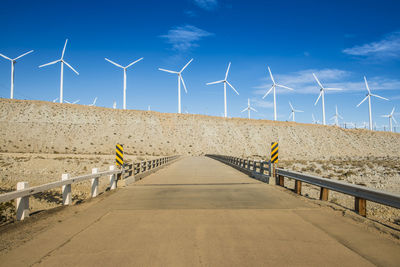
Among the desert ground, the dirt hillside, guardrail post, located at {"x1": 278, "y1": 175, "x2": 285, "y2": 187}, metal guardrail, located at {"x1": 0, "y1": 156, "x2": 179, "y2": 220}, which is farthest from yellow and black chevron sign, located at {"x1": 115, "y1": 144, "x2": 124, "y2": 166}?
the dirt hillside

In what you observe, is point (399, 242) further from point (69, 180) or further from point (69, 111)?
point (69, 111)

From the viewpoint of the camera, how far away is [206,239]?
542 cm

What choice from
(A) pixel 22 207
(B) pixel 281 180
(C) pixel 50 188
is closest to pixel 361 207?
(B) pixel 281 180

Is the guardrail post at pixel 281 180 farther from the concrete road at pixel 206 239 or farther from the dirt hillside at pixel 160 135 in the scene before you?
the dirt hillside at pixel 160 135

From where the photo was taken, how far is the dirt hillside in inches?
2958

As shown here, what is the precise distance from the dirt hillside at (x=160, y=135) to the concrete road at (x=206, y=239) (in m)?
66.7

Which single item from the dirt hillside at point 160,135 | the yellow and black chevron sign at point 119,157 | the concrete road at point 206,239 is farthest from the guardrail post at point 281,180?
the dirt hillside at point 160,135

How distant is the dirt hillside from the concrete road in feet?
219

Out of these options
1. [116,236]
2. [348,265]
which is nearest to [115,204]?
[116,236]

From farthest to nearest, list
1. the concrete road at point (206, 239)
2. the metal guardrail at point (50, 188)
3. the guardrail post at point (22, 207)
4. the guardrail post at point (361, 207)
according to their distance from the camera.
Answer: the guardrail post at point (361, 207), the guardrail post at point (22, 207), the metal guardrail at point (50, 188), the concrete road at point (206, 239)

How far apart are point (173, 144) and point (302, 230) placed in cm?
7827

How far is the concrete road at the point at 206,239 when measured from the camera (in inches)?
174

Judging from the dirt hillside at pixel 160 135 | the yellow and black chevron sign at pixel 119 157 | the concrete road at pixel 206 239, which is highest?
the dirt hillside at pixel 160 135

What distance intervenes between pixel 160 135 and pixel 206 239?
81.6 meters
